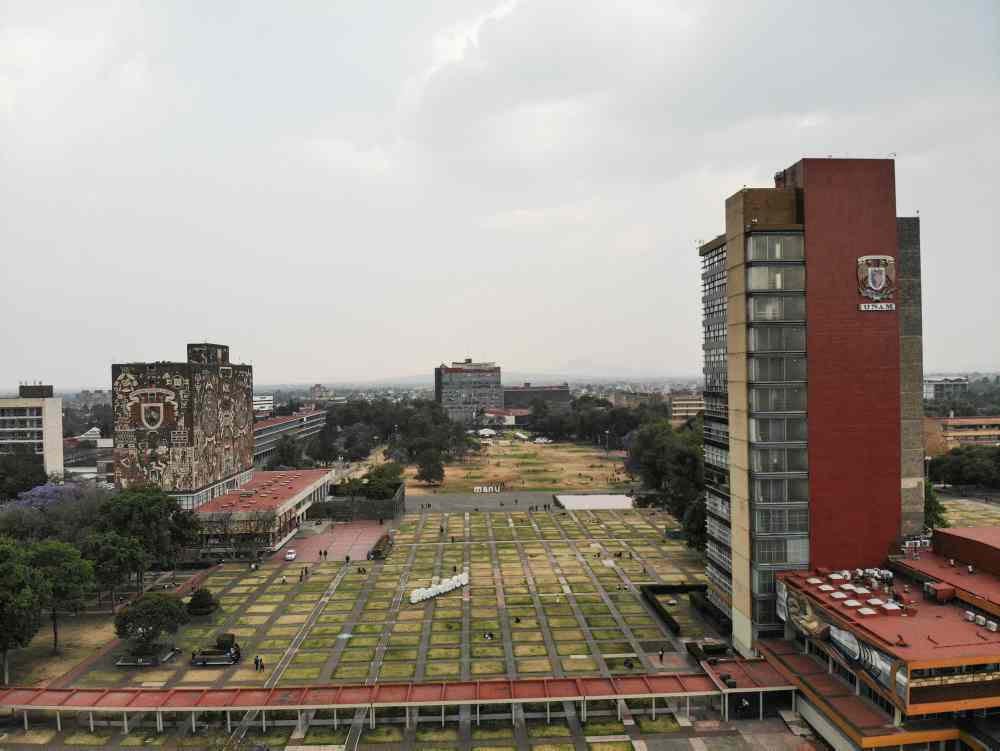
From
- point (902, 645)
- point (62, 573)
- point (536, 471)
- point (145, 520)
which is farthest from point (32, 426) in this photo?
point (902, 645)

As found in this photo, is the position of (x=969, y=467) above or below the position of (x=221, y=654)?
above

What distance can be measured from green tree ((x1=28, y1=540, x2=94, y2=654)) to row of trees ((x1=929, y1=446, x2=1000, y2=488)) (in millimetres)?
97112

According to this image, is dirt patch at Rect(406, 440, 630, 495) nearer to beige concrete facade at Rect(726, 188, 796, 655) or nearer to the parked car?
the parked car

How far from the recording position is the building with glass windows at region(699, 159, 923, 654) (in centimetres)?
3619

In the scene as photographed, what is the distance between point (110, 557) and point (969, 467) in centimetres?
9656

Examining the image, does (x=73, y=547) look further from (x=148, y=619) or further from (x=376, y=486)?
(x=376, y=486)

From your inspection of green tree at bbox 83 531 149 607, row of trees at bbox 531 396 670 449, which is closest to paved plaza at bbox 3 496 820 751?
green tree at bbox 83 531 149 607

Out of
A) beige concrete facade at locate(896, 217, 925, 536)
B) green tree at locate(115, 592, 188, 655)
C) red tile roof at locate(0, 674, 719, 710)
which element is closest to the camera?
red tile roof at locate(0, 674, 719, 710)

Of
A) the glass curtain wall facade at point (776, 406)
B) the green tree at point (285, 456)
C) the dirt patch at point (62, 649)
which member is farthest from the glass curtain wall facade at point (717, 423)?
the green tree at point (285, 456)

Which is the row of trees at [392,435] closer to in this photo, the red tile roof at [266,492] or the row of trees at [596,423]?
the red tile roof at [266,492]

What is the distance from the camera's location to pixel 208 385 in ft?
240

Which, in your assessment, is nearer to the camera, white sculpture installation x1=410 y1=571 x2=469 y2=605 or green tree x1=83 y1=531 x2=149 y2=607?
green tree x1=83 y1=531 x2=149 y2=607

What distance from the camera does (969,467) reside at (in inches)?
3442

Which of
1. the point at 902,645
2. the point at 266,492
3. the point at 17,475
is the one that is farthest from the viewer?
the point at 17,475
